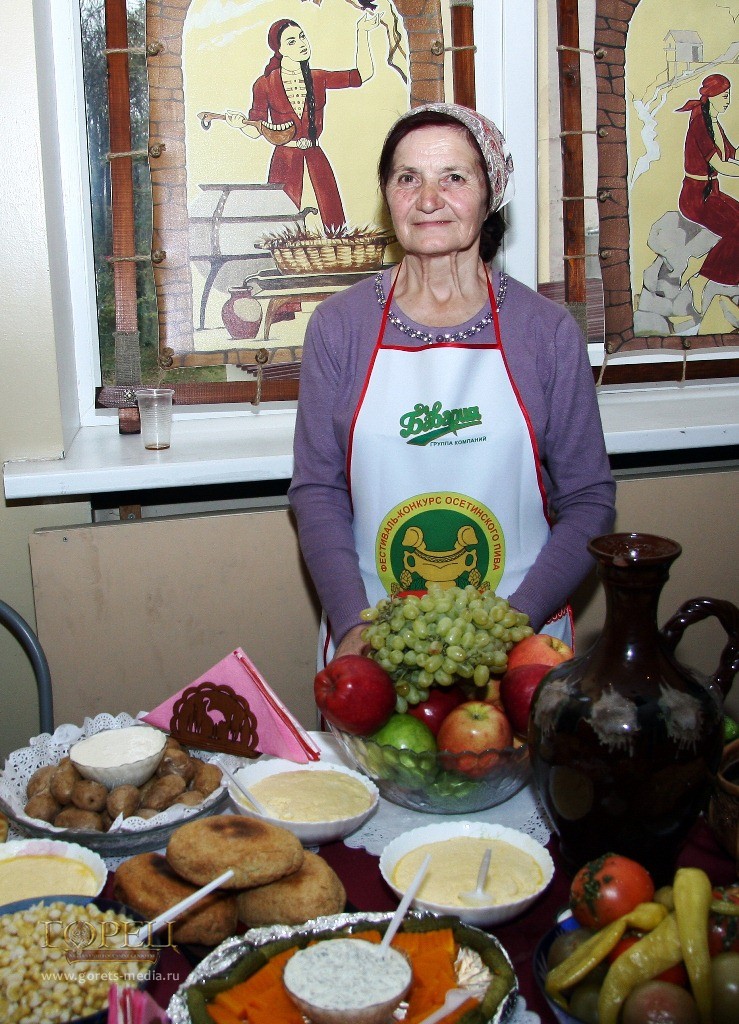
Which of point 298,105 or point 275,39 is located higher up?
point 275,39

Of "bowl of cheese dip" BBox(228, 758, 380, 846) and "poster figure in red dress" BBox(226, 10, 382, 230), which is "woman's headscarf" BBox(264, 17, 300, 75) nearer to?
"poster figure in red dress" BBox(226, 10, 382, 230)

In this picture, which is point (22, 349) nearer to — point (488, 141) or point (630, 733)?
point (488, 141)

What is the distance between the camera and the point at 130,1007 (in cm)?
77

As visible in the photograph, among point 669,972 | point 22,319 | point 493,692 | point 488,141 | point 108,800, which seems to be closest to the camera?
point 669,972

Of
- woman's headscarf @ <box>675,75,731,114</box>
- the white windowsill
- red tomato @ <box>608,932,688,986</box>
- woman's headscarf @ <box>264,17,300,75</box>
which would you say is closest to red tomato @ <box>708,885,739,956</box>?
red tomato @ <box>608,932,688,986</box>

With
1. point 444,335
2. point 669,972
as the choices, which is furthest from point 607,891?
point 444,335

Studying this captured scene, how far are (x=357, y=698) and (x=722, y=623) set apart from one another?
417 millimetres

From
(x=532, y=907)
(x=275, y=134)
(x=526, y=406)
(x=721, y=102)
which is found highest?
(x=721, y=102)

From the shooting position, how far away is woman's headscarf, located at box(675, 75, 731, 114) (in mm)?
2703

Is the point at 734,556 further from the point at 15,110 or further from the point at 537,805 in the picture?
the point at 15,110

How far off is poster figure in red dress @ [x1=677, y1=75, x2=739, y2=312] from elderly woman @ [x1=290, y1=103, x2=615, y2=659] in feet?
3.56

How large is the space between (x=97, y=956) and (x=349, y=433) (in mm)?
1233

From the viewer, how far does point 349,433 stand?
1910mm

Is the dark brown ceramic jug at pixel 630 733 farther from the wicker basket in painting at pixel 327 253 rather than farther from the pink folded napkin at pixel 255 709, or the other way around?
the wicker basket in painting at pixel 327 253
